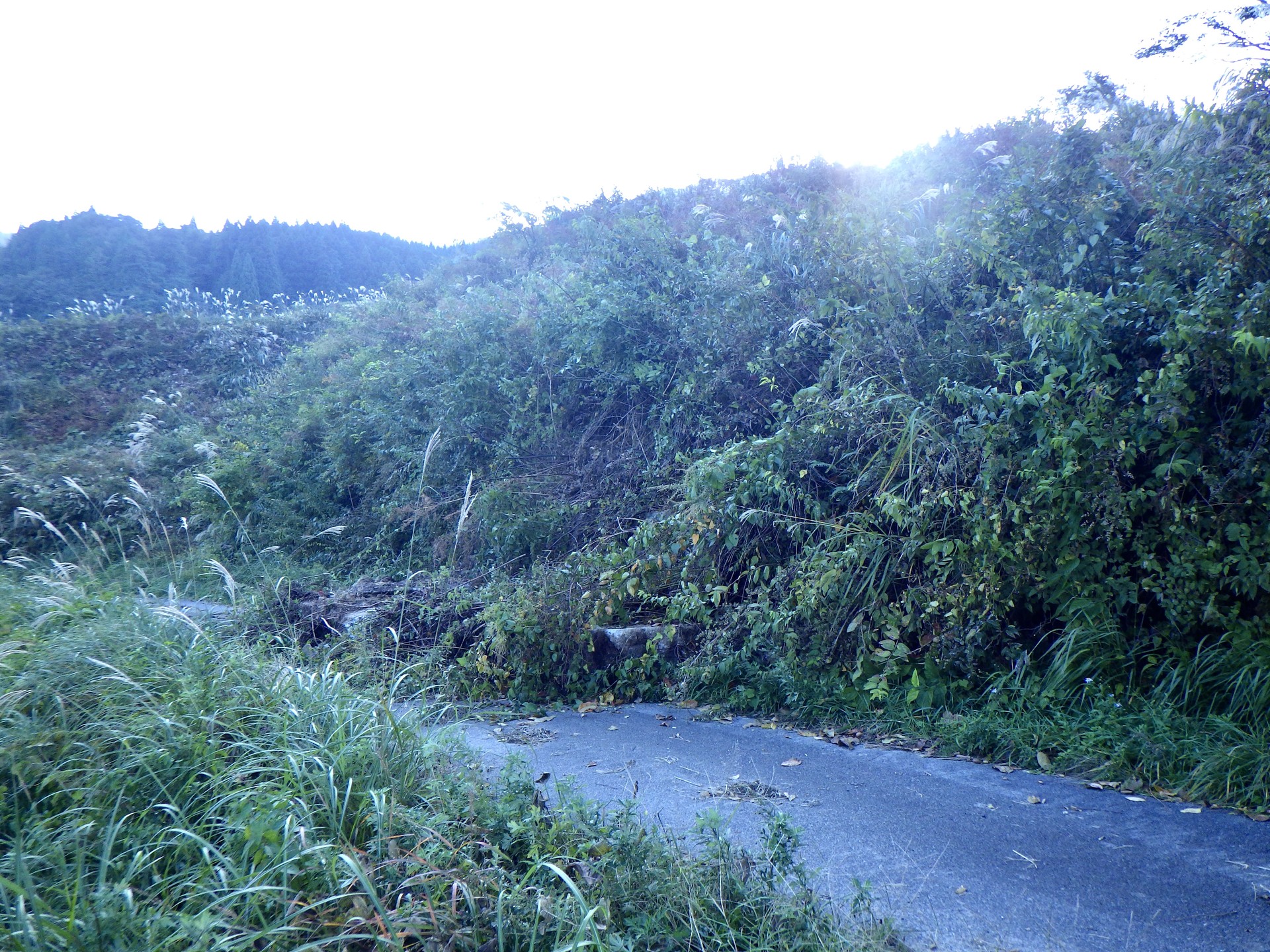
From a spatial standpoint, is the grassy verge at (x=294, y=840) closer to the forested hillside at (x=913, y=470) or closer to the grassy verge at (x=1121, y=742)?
the grassy verge at (x=1121, y=742)

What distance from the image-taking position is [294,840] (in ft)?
9.20

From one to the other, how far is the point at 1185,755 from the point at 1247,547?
1.15m

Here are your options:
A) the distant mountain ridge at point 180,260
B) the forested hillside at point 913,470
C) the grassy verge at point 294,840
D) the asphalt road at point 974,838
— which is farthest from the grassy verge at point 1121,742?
the distant mountain ridge at point 180,260

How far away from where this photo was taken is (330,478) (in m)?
12.5

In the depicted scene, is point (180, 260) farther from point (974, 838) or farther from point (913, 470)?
point (974, 838)

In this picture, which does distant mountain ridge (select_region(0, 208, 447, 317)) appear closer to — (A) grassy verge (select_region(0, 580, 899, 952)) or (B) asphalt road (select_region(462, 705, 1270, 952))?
(B) asphalt road (select_region(462, 705, 1270, 952))

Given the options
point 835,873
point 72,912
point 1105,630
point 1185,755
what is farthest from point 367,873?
point 1105,630

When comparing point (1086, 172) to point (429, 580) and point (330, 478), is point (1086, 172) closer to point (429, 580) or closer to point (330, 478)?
point (429, 580)

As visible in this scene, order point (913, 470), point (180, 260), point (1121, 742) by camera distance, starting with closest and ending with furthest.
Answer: point (1121, 742), point (913, 470), point (180, 260)

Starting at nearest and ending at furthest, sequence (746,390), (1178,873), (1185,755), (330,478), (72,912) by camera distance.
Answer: (72,912) < (1178,873) < (1185,755) < (746,390) < (330,478)

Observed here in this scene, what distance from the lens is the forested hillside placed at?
4.61 metres

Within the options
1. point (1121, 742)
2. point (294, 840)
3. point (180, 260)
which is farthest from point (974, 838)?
point (180, 260)

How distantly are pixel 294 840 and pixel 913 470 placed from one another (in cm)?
434

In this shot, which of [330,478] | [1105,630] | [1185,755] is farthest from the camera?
[330,478]
